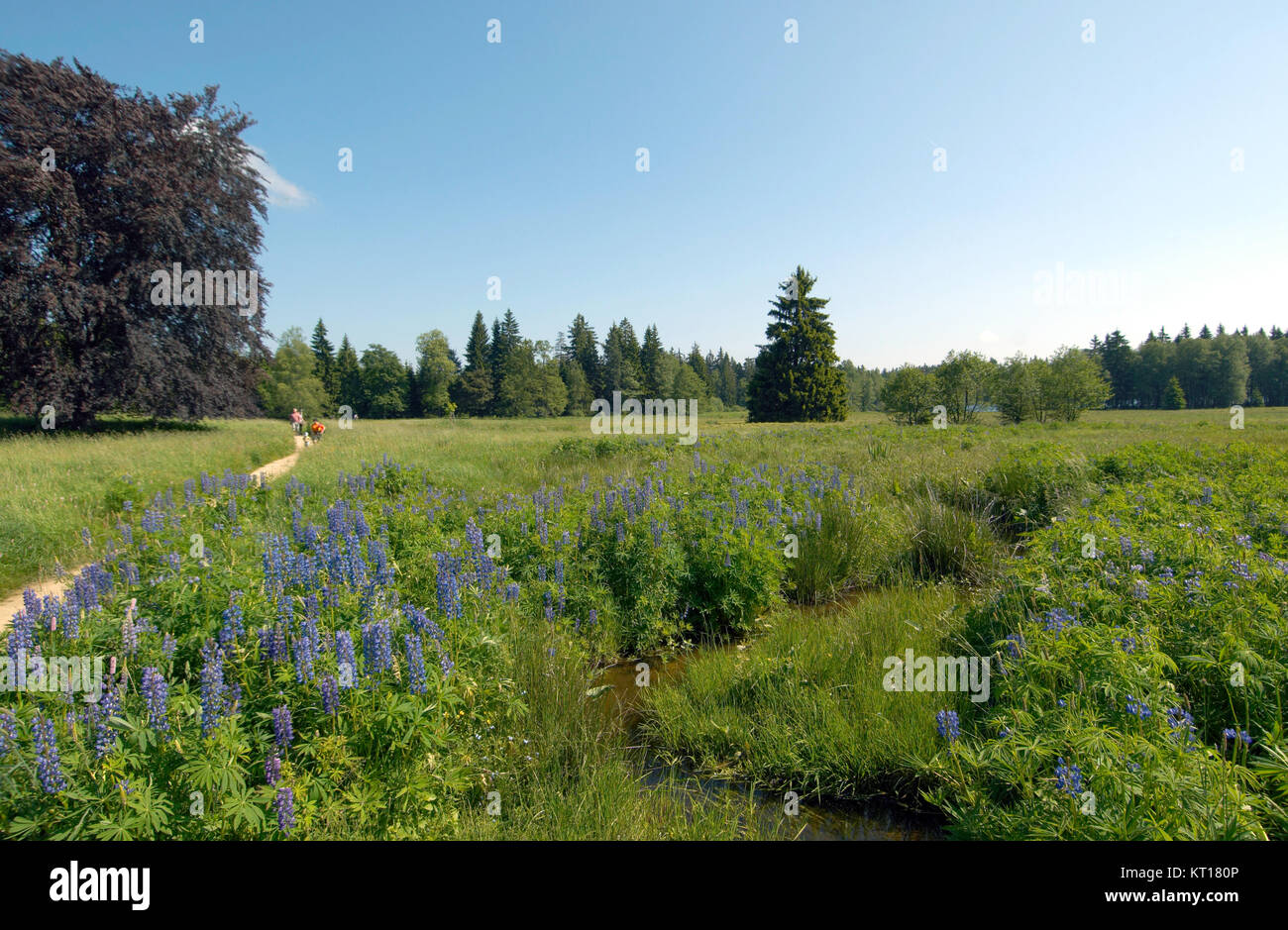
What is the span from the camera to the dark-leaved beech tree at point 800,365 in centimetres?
5294

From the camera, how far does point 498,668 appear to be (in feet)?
13.2

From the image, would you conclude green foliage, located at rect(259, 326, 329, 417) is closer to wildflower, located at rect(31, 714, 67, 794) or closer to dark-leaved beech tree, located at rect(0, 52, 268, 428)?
dark-leaved beech tree, located at rect(0, 52, 268, 428)

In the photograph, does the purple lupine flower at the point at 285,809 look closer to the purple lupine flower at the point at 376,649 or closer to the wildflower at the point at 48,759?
the purple lupine flower at the point at 376,649

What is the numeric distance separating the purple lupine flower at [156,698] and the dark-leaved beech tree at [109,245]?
2559 centimetres

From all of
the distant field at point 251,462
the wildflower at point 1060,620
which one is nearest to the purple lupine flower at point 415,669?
the wildflower at point 1060,620

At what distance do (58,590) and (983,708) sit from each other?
925cm

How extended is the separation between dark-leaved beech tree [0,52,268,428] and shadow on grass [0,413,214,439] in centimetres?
72

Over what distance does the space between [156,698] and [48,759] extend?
1.15 feet

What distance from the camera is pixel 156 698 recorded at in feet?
7.92

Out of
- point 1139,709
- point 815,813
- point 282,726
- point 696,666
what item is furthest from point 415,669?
point 1139,709

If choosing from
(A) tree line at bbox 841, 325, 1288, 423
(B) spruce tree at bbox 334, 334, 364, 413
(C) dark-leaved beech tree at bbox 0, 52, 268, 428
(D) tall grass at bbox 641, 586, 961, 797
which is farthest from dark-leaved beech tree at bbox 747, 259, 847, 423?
(B) spruce tree at bbox 334, 334, 364, 413

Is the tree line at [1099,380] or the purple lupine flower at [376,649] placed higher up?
the tree line at [1099,380]
